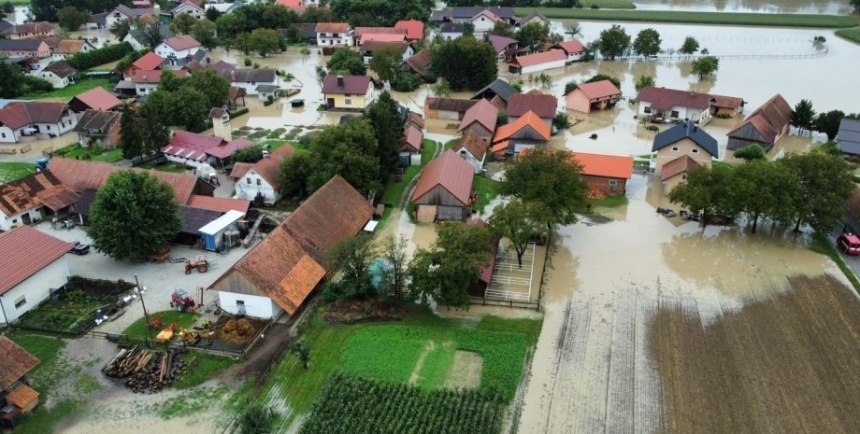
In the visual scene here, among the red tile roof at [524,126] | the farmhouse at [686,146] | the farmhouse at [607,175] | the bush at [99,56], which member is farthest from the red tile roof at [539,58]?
the bush at [99,56]

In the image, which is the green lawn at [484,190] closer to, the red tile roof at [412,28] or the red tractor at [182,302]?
the red tractor at [182,302]

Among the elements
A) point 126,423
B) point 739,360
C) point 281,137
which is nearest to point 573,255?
point 739,360

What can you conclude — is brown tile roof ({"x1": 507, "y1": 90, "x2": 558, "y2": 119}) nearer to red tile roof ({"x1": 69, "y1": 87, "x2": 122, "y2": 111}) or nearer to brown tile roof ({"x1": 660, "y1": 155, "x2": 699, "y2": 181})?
brown tile roof ({"x1": 660, "y1": 155, "x2": 699, "y2": 181})

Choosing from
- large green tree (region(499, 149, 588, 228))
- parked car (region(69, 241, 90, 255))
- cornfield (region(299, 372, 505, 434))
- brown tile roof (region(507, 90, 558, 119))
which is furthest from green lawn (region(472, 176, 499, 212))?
parked car (region(69, 241, 90, 255))

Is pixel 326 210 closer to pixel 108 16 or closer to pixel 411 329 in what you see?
pixel 411 329

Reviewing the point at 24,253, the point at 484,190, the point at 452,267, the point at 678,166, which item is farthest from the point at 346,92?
Answer: the point at 452,267

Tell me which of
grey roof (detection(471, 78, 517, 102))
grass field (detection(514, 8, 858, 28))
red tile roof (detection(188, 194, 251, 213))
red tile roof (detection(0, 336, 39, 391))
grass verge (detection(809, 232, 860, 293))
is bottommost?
grass verge (detection(809, 232, 860, 293))
